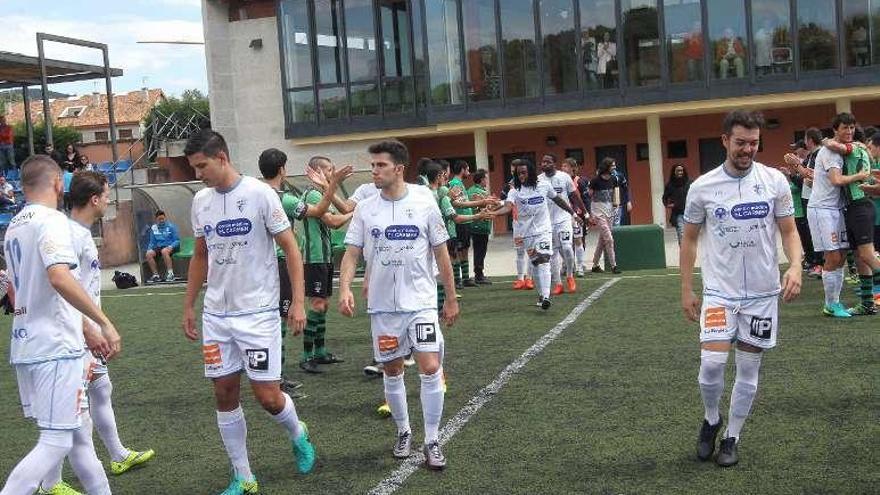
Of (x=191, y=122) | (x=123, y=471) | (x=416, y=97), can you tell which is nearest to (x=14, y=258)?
(x=123, y=471)

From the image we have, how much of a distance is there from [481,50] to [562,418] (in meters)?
20.4

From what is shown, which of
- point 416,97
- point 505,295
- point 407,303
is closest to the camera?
point 407,303

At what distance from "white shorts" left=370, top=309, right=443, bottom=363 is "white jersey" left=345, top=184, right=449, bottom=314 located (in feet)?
0.16

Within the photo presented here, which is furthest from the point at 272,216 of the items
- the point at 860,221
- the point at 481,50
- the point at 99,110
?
the point at 99,110

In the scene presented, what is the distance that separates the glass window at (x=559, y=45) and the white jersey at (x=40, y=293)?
2166 cm

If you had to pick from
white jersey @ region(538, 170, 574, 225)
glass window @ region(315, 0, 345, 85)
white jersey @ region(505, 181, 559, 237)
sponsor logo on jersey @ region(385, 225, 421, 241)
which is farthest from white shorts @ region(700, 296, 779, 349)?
glass window @ region(315, 0, 345, 85)

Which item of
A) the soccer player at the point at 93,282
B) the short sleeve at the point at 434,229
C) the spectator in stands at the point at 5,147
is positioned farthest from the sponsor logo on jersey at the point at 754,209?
the spectator in stands at the point at 5,147

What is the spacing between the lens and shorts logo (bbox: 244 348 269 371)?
5.41 m

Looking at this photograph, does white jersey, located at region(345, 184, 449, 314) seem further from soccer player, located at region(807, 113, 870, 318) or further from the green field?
soccer player, located at region(807, 113, 870, 318)

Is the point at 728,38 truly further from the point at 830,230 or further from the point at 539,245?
the point at 830,230

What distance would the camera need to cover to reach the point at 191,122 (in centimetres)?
3856

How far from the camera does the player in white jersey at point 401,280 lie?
6.02m

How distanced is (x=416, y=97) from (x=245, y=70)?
6043 millimetres

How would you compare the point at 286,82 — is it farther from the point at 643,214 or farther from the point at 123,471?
the point at 123,471
